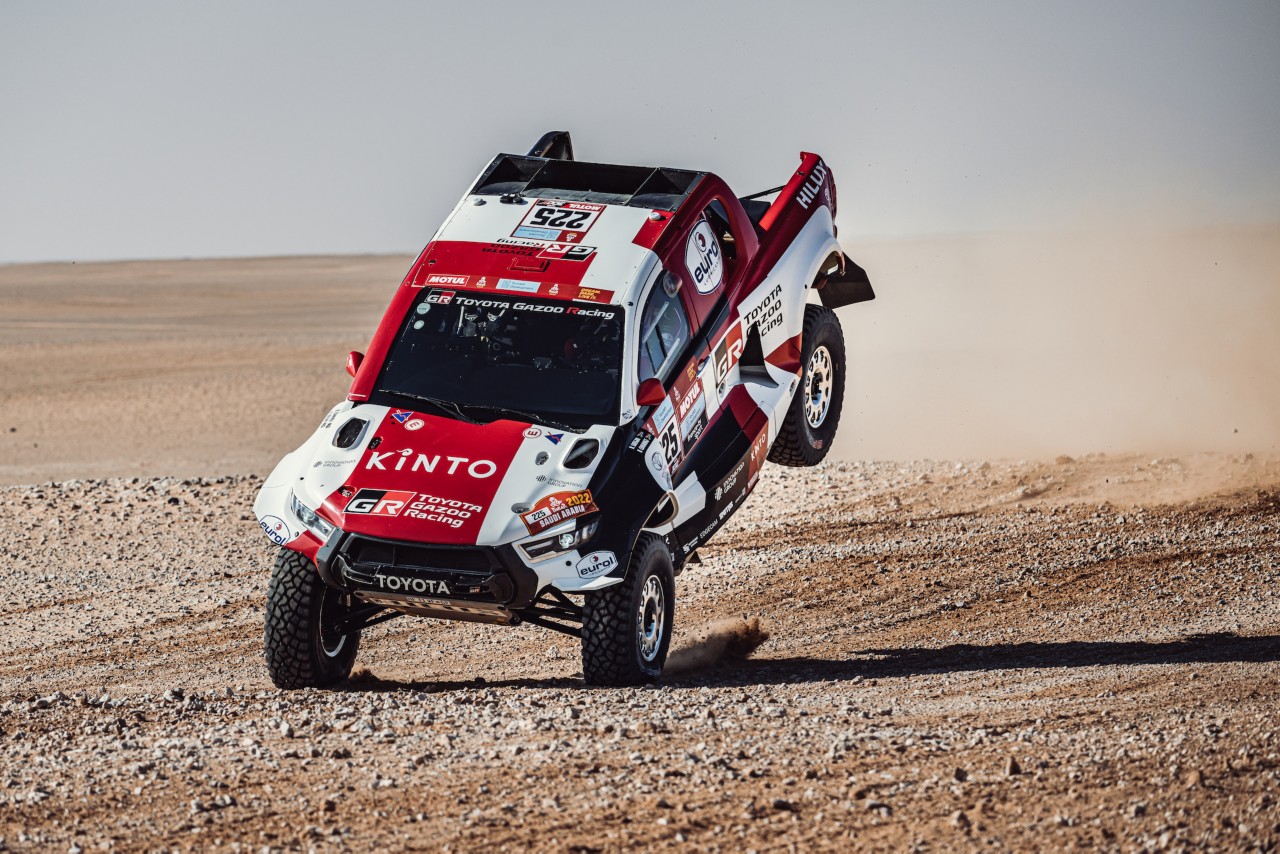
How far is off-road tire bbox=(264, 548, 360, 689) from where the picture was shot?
9.44 m

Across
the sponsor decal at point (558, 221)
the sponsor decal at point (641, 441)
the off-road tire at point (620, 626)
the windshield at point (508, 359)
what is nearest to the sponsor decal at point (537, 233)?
the sponsor decal at point (558, 221)

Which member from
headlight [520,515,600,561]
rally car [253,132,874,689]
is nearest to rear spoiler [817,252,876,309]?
rally car [253,132,874,689]

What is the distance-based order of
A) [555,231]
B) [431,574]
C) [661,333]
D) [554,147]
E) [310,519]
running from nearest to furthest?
1. [431,574]
2. [310,519]
3. [661,333]
4. [555,231]
5. [554,147]

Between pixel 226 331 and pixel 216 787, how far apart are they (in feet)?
124

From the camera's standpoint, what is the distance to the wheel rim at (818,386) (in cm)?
1264

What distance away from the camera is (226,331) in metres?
43.9

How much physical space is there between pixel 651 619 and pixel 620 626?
1.64 feet

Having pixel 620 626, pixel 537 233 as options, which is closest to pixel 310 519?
pixel 620 626

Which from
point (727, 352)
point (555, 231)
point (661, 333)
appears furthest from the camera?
point (727, 352)

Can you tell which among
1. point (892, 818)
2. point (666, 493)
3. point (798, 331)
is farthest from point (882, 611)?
point (892, 818)

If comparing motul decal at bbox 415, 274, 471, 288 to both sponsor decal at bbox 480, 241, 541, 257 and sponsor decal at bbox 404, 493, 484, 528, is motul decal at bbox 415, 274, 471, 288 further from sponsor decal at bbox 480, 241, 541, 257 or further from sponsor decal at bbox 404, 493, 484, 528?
sponsor decal at bbox 404, 493, 484, 528

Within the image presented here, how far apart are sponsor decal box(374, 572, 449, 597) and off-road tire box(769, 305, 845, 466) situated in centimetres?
363

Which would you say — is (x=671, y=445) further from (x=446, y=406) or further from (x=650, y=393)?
(x=446, y=406)

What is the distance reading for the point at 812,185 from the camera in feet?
42.0
